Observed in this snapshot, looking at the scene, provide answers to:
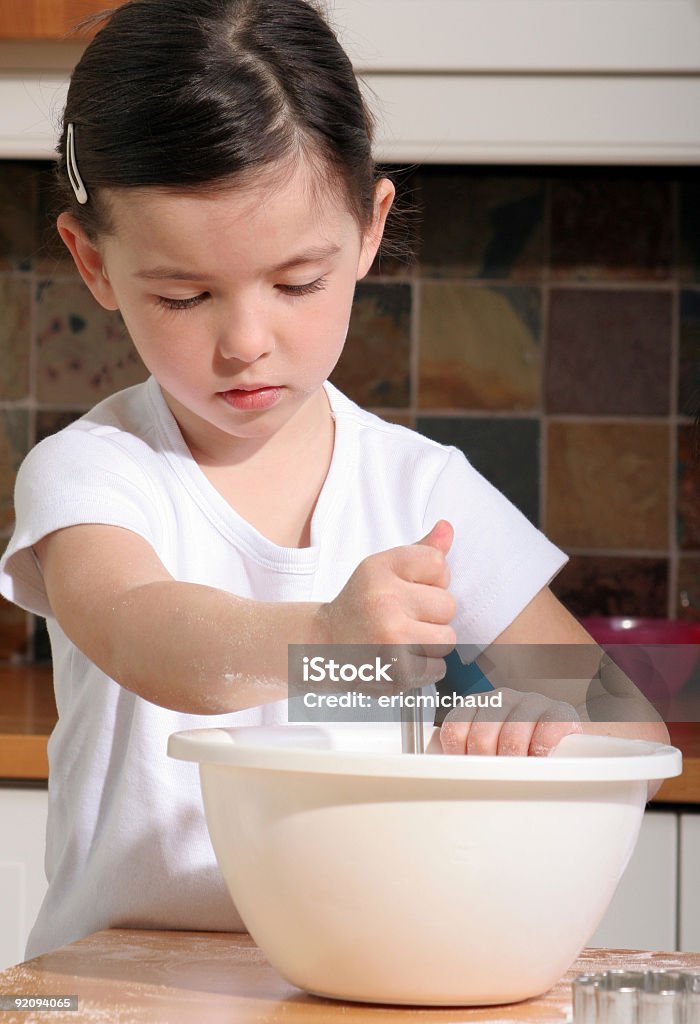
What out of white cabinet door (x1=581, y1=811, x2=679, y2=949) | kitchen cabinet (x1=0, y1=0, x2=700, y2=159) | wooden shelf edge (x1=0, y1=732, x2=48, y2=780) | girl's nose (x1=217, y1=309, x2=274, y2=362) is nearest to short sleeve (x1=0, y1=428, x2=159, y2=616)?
girl's nose (x1=217, y1=309, x2=274, y2=362)

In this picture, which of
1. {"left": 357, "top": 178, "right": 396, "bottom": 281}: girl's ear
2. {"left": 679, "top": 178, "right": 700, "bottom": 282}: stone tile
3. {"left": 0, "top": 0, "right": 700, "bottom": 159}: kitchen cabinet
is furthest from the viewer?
{"left": 679, "top": 178, "right": 700, "bottom": 282}: stone tile

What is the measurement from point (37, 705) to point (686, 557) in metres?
0.88

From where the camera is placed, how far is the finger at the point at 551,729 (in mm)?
585

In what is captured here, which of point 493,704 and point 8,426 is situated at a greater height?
point 8,426

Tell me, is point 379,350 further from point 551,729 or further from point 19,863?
point 551,729

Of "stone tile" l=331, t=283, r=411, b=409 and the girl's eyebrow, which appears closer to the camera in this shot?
the girl's eyebrow

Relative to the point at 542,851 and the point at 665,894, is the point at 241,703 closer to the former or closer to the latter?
the point at 542,851

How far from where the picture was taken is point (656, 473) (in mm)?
1741

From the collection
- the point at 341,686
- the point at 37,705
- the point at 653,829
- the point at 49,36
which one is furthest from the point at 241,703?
the point at 49,36

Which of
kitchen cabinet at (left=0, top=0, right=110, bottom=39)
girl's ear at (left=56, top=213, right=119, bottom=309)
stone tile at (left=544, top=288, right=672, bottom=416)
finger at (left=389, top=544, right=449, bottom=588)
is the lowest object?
finger at (left=389, top=544, right=449, bottom=588)

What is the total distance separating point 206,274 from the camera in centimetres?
64

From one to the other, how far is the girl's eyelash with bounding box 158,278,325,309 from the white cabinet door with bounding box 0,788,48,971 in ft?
2.16

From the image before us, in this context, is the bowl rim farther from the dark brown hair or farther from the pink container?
the pink container

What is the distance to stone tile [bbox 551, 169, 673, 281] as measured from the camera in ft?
5.67
